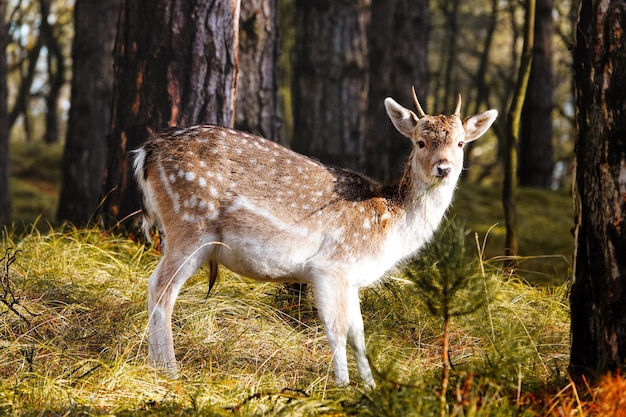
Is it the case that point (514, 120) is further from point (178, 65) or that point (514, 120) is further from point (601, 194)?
point (601, 194)

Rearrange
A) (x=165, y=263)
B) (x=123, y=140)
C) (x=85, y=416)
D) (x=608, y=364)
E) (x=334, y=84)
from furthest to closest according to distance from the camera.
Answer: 1. (x=334, y=84)
2. (x=123, y=140)
3. (x=165, y=263)
4. (x=608, y=364)
5. (x=85, y=416)

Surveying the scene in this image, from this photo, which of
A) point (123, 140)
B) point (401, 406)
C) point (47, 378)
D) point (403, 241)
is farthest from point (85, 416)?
point (123, 140)

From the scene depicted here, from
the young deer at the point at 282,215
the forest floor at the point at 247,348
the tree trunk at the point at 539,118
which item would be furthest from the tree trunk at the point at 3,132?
the tree trunk at the point at 539,118

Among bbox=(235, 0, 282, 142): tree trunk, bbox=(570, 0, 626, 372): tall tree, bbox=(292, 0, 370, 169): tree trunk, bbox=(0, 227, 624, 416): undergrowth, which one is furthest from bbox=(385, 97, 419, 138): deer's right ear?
bbox=(292, 0, 370, 169): tree trunk

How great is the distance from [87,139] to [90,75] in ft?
3.26

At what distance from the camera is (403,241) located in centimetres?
540

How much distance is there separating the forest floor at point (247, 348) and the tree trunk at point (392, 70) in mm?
7273

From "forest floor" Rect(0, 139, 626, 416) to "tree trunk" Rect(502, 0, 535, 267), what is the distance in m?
0.68

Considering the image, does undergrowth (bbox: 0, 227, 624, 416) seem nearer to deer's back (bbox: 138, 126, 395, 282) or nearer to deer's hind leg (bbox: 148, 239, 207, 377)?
deer's hind leg (bbox: 148, 239, 207, 377)

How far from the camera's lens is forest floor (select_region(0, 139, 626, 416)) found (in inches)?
150

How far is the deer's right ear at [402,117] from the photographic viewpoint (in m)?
5.56

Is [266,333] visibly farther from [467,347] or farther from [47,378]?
[47,378]

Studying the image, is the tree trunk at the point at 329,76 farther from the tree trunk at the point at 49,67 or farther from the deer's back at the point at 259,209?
the tree trunk at the point at 49,67

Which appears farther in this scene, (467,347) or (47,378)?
(467,347)
